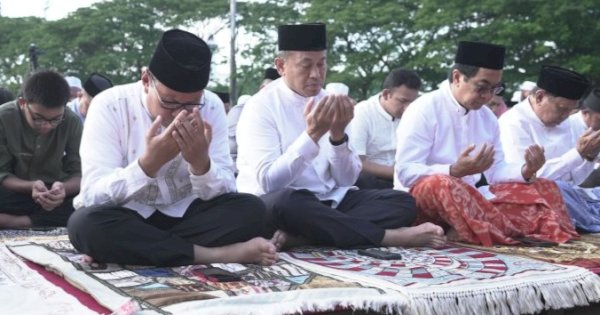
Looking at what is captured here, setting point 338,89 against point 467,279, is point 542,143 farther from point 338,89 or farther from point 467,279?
point 467,279

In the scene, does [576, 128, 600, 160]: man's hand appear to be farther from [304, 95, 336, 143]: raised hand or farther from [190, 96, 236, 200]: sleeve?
[190, 96, 236, 200]: sleeve

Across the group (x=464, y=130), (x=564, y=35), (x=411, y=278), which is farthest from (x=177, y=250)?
(x=564, y=35)

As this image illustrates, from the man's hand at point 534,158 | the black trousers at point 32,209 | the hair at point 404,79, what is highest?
the hair at point 404,79

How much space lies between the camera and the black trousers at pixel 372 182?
575 centimetres

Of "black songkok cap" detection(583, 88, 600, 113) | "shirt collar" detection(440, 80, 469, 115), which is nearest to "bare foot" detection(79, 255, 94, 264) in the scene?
"shirt collar" detection(440, 80, 469, 115)

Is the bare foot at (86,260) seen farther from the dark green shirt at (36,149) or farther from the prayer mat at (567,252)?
the prayer mat at (567,252)

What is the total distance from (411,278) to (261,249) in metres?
0.69

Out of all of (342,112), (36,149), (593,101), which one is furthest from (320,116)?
(593,101)

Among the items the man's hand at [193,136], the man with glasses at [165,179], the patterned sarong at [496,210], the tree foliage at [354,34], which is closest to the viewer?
the man's hand at [193,136]

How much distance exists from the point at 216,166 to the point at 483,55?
6.09 feet

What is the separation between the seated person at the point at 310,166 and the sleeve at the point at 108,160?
797 millimetres

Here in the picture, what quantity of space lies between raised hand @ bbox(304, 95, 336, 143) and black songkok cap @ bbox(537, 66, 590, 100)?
189cm

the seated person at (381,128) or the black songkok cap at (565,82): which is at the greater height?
the black songkok cap at (565,82)

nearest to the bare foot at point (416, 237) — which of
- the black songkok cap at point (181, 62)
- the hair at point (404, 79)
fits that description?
the black songkok cap at point (181, 62)
